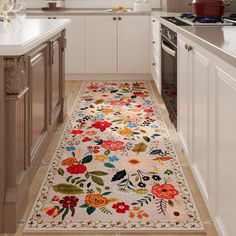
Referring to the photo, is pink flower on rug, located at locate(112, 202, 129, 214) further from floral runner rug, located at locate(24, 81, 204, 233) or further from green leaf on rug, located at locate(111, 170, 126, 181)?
green leaf on rug, located at locate(111, 170, 126, 181)

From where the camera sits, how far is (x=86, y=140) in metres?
3.40

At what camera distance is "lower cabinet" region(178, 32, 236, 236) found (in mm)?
1487

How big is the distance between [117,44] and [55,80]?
2710mm

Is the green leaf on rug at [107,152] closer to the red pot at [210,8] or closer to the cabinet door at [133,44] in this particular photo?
the red pot at [210,8]

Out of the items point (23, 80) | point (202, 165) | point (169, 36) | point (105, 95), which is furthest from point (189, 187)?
point (105, 95)

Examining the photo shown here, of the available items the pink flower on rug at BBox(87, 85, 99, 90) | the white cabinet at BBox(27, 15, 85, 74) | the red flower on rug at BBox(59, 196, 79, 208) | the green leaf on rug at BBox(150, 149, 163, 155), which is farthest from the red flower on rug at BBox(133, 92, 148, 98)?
the red flower on rug at BBox(59, 196, 79, 208)

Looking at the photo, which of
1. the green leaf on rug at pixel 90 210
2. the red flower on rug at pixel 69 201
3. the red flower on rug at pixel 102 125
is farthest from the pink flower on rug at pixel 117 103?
the green leaf on rug at pixel 90 210

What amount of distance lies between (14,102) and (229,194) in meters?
0.96

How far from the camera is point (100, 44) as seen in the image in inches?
236

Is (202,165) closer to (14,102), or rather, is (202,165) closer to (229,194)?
(229,194)

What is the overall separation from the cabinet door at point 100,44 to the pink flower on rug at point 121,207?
13.0 ft

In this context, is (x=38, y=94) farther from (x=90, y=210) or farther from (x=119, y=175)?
(x=90, y=210)

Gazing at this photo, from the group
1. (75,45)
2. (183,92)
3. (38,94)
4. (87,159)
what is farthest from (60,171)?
(75,45)

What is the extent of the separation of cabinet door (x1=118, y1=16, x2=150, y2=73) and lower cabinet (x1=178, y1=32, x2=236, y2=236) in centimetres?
338
